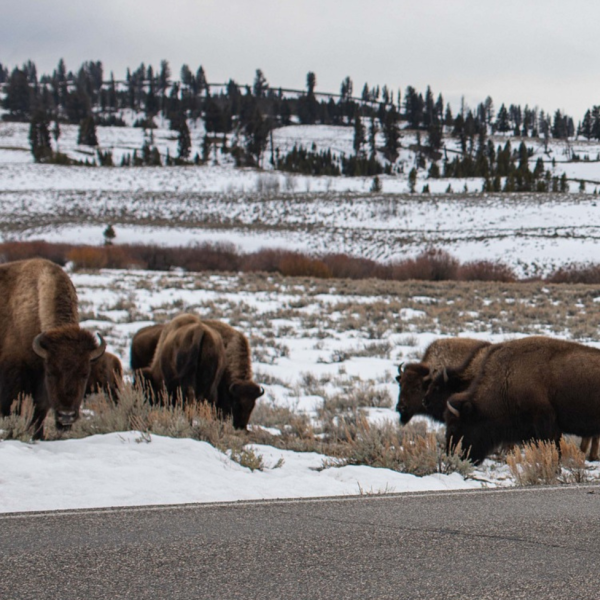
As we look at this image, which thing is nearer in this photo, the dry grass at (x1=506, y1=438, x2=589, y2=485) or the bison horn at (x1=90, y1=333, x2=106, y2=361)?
the dry grass at (x1=506, y1=438, x2=589, y2=485)

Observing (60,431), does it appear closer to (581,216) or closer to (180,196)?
(581,216)

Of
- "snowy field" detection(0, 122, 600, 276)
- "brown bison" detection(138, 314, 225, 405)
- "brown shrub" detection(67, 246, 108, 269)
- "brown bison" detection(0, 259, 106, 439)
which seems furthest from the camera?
"snowy field" detection(0, 122, 600, 276)

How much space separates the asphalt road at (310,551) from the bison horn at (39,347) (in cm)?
252

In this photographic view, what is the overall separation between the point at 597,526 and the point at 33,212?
76.0 m

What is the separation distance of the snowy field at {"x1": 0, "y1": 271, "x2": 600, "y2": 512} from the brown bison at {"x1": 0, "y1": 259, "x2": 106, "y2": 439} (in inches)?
18.8

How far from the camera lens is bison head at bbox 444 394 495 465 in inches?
259

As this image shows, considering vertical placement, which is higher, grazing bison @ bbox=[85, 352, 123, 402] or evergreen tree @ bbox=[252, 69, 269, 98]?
evergreen tree @ bbox=[252, 69, 269, 98]

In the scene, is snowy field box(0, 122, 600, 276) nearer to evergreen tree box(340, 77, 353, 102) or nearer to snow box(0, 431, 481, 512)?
snow box(0, 431, 481, 512)

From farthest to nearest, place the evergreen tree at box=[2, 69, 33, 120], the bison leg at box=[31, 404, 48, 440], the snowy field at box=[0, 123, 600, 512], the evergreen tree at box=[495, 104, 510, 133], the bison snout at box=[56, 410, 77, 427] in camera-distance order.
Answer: the evergreen tree at box=[495, 104, 510, 133] → the evergreen tree at box=[2, 69, 33, 120] → the bison leg at box=[31, 404, 48, 440] → the bison snout at box=[56, 410, 77, 427] → the snowy field at box=[0, 123, 600, 512]

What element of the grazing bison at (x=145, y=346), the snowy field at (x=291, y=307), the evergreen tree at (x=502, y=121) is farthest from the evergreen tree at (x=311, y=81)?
the grazing bison at (x=145, y=346)

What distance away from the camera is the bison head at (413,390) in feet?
25.8

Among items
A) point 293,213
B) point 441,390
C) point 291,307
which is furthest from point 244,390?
point 293,213

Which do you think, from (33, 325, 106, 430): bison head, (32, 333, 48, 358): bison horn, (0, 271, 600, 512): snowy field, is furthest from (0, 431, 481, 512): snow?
(32, 333, 48, 358): bison horn

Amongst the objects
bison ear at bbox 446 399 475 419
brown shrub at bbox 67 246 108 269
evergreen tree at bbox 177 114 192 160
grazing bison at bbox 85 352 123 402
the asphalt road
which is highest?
evergreen tree at bbox 177 114 192 160
